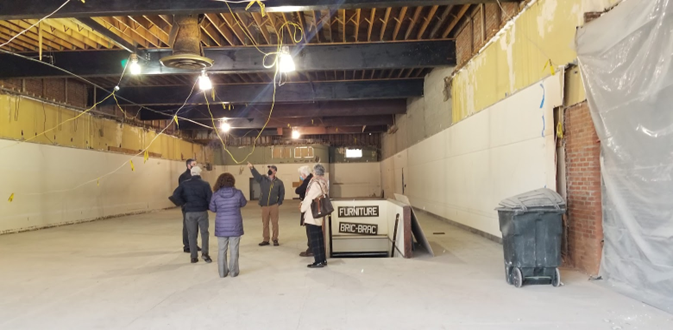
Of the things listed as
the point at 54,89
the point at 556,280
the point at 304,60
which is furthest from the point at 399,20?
the point at 54,89

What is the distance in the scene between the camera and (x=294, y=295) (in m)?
4.23

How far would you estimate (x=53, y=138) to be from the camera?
36.1 ft

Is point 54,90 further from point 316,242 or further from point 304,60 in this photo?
point 316,242

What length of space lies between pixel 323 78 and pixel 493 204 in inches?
265

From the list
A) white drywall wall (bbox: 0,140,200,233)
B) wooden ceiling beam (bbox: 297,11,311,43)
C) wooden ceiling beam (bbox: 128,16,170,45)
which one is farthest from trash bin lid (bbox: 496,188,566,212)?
white drywall wall (bbox: 0,140,200,233)

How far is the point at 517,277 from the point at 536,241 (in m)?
0.45

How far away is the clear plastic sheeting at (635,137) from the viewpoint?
347 centimetres

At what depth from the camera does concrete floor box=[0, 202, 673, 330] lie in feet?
11.3

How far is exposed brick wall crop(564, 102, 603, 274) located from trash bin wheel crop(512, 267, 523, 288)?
37.8 inches

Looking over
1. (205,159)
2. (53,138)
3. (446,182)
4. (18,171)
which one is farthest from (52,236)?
(205,159)

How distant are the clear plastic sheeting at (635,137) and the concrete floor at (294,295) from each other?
347mm

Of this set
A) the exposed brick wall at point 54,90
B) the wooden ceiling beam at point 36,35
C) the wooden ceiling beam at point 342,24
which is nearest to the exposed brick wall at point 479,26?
the wooden ceiling beam at point 342,24

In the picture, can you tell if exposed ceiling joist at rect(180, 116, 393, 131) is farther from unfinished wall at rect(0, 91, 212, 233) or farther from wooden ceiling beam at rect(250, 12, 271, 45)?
wooden ceiling beam at rect(250, 12, 271, 45)

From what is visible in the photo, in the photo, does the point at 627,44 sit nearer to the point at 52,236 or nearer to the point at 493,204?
the point at 493,204
